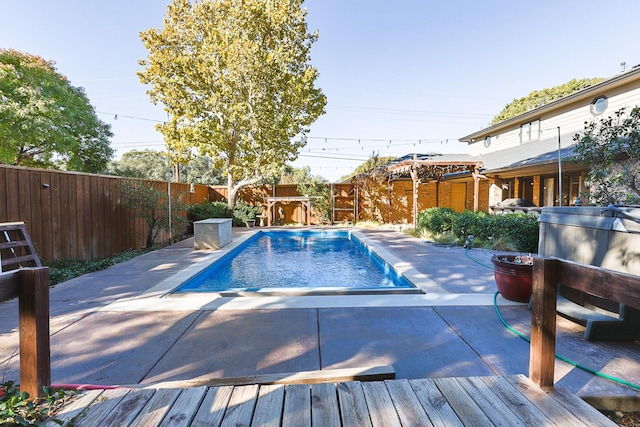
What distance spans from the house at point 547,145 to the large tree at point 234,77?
25.2 feet

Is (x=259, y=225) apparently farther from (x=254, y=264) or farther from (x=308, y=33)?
(x=308, y=33)

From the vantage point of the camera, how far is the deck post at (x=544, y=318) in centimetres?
173

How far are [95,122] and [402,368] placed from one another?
63.6ft

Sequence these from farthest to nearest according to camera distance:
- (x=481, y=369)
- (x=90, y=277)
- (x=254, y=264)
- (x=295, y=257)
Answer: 1. (x=295, y=257)
2. (x=254, y=264)
3. (x=90, y=277)
4. (x=481, y=369)

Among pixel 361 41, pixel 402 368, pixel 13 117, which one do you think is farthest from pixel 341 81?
pixel 402 368

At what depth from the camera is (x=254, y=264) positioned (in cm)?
737

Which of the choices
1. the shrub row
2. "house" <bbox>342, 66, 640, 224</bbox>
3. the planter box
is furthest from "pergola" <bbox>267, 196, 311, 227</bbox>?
the shrub row

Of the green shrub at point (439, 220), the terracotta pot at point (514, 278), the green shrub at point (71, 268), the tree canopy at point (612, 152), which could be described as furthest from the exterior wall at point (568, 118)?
the green shrub at point (71, 268)

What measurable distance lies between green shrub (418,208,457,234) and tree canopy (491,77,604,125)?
1901 cm

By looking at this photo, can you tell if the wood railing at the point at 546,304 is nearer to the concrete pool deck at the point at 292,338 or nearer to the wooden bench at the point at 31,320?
the concrete pool deck at the point at 292,338

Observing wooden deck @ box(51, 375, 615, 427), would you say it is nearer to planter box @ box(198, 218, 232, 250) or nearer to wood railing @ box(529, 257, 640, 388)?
wood railing @ box(529, 257, 640, 388)

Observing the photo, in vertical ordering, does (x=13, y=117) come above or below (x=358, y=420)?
above

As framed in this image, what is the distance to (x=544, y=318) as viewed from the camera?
1.75 meters

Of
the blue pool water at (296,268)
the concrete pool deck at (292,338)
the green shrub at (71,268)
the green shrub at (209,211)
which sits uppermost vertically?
the green shrub at (209,211)
